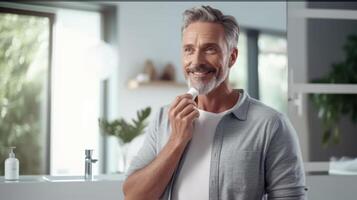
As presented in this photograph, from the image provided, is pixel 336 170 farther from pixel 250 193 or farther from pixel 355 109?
pixel 355 109

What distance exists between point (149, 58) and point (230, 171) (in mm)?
2837

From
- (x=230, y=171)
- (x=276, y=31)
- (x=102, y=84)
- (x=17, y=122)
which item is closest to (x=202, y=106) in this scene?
(x=230, y=171)

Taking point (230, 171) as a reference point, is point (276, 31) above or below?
above

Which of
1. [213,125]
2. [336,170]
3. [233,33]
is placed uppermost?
[233,33]

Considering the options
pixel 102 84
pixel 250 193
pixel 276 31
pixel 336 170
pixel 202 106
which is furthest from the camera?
pixel 276 31

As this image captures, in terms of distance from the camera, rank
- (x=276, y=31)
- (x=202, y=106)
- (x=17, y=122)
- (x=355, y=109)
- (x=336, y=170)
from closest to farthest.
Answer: (x=202, y=106) → (x=336, y=170) → (x=355, y=109) → (x=17, y=122) → (x=276, y=31)

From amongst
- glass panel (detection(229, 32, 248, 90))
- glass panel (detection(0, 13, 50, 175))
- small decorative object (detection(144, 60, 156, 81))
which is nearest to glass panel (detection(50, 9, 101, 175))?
glass panel (detection(0, 13, 50, 175))

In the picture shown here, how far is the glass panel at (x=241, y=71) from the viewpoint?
168 inches

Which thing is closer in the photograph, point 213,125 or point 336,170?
point 213,125

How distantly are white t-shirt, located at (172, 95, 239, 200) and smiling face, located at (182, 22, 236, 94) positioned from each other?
0.30 feet

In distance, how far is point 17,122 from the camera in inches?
128

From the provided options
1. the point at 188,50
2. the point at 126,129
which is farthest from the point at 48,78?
the point at 188,50

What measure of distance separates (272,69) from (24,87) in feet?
7.00

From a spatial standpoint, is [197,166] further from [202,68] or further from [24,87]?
[24,87]
